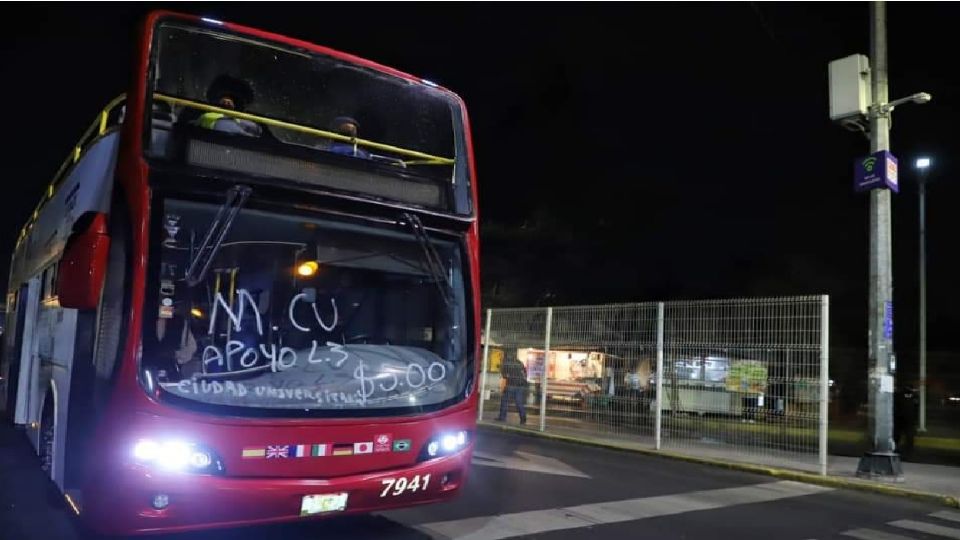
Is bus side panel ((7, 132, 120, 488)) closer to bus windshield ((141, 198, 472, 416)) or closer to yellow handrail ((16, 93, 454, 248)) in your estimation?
yellow handrail ((16, 93, 454, 248))

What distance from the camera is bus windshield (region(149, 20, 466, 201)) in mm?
5332

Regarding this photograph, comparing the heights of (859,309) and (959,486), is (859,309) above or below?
above

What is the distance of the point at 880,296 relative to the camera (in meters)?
11.0

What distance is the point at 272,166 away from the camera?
16.4 feet

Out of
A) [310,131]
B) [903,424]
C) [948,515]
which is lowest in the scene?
[948,515]

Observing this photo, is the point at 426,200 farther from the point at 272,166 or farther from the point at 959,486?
the point at 959,486

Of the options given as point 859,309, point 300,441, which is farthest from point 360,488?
point 859,309

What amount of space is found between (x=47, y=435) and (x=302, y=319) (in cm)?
317

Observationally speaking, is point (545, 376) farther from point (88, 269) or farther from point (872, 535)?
point (88, 269)

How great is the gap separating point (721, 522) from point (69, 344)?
614 cm

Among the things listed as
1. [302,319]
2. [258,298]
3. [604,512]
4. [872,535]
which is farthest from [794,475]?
[258,298]

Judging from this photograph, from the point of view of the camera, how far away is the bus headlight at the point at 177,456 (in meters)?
4.30

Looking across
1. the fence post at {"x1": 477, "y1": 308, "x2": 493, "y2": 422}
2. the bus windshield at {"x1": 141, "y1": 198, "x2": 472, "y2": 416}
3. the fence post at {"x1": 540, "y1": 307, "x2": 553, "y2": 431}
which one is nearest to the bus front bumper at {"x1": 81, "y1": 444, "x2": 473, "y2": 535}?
the bus windshield at {"x1": 141, "y1": 198, "x2": 472, "y2": 416}

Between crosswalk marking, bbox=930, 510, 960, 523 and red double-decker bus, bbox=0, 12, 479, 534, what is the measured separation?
20.0 feet
